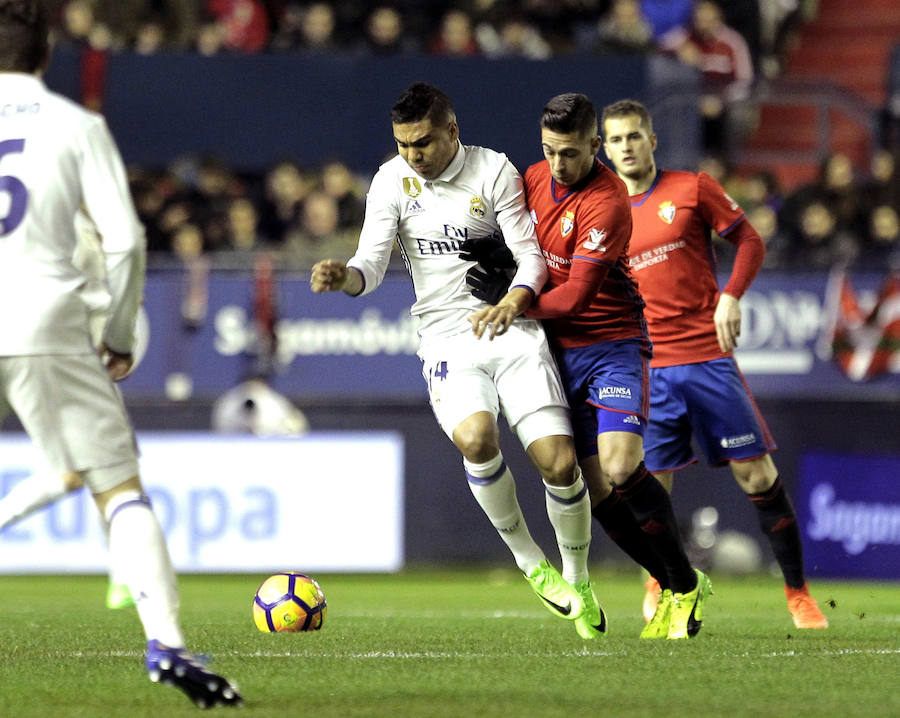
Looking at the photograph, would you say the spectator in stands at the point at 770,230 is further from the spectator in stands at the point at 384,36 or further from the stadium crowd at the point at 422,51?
the spectator in stands at the point at 384,36

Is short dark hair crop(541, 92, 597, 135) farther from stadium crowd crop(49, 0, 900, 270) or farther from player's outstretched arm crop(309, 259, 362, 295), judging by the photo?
stadium crowd crop(49, 0, 900, 270)

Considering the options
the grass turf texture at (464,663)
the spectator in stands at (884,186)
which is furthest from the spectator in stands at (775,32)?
the grass turf texture at (464,663)

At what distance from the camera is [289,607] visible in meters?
7.37

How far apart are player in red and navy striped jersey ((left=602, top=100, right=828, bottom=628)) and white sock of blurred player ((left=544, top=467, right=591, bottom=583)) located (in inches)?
28.9

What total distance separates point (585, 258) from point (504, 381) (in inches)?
25.0

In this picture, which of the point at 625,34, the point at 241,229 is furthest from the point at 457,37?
the point at 241,229

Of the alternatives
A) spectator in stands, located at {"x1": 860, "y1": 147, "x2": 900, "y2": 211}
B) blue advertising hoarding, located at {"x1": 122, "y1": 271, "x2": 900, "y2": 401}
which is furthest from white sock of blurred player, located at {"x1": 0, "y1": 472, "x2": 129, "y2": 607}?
spectator in stands, located at {"x1": 860, "y1": 147, "x2": 900, "y2": 211}

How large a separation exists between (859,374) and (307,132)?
18.8 ft

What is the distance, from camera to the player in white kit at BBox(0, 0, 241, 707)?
4.62 metres

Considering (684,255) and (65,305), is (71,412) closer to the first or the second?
(65,305)

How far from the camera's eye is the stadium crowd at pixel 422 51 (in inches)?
548

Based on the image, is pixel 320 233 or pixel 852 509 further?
pixel 320 233

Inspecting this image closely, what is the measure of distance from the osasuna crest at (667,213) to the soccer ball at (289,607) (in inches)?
92.5

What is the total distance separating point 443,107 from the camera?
6695mm
